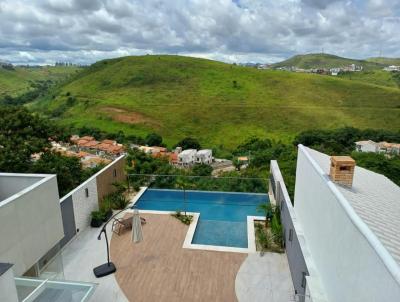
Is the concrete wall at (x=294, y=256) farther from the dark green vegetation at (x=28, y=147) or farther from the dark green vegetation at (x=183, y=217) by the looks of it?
the dark green vegetation at (x=28, y=147)

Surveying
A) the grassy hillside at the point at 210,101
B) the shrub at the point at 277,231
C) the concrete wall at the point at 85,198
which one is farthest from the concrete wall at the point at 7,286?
the grassy hillside at the point at 210,101

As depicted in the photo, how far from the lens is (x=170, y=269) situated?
27.9 feet

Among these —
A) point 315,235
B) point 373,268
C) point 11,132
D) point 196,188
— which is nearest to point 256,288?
point 315,235

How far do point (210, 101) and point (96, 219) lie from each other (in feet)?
218

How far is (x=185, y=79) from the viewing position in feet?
284

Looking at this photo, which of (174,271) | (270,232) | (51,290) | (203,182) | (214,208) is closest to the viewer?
(51,290)

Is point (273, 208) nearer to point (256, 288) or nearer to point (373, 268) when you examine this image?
A: point (256, 288)

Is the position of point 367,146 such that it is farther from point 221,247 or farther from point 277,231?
point 221,247

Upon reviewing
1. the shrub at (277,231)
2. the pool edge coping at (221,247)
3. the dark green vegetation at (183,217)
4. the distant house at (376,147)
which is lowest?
the distant house at (376,147)

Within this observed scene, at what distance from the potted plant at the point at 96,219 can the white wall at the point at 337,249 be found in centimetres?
695

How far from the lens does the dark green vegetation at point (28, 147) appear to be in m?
13.6

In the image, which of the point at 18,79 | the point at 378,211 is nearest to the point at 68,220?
the point at 378,211

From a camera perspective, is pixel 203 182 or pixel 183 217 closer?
pixel 183 217

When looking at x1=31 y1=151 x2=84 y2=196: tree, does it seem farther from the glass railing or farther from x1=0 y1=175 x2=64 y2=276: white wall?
the glass railing
